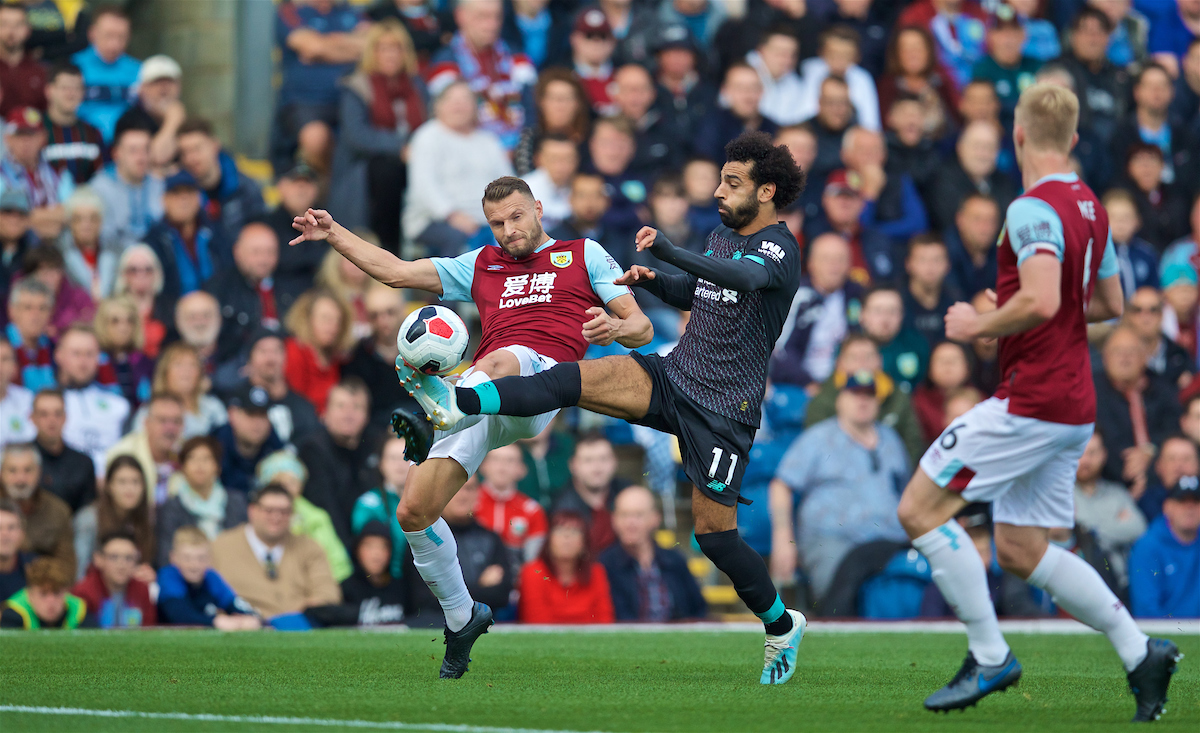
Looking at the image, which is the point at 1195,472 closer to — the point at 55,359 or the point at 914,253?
the point at 914,253

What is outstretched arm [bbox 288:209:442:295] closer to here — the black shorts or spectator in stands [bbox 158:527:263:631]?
the black shorts

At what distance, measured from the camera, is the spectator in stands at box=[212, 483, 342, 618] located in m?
10.8

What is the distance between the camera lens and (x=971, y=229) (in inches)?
571

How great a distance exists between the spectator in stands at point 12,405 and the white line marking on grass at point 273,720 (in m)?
5.76

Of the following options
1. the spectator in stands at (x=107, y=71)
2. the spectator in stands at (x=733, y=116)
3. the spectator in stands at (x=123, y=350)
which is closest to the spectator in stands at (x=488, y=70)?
the spectator in stands at (x=733, y=116)

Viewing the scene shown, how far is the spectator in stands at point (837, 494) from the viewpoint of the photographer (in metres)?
11.7

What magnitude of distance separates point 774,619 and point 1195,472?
660 centimetres

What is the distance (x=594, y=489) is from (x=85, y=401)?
3854 mm

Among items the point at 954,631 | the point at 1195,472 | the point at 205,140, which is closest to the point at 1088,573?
the point at 954,631

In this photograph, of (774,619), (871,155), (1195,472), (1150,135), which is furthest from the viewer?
(1150,135)

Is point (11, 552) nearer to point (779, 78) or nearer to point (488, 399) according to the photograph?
point (488, 399)

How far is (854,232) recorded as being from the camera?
14141 millimetres

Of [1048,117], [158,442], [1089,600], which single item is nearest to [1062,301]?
[1048,117]

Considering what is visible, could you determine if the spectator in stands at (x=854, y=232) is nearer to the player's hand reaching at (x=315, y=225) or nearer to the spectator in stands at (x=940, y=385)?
the spectator in stands at (x=940, y=385)
